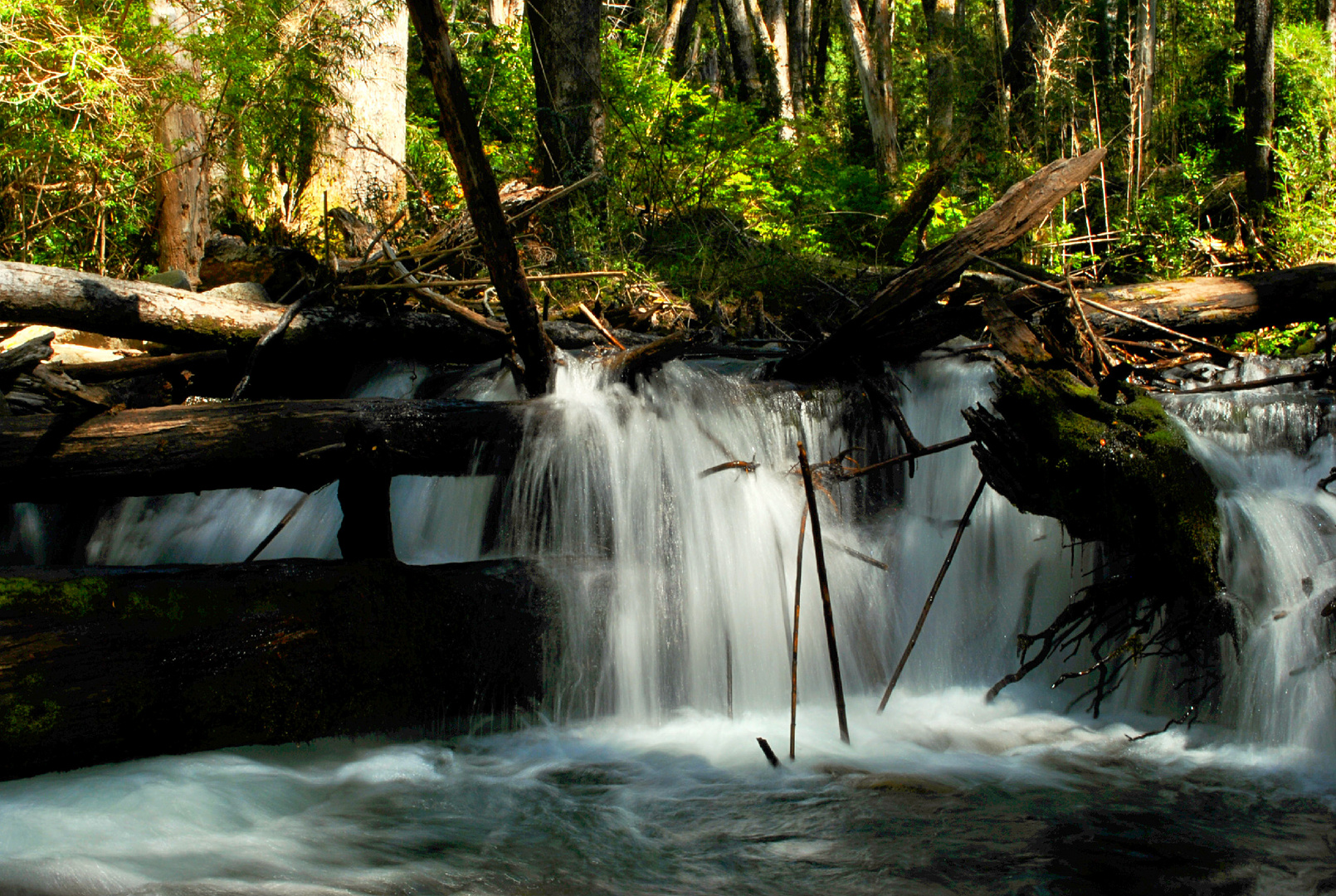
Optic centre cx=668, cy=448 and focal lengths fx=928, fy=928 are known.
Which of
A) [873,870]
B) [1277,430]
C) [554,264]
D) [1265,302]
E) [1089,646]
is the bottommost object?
[873,870]

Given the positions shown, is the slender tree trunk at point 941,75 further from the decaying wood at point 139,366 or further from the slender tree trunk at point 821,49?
the decaying wood at point 139,366

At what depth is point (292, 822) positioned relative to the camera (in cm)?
298

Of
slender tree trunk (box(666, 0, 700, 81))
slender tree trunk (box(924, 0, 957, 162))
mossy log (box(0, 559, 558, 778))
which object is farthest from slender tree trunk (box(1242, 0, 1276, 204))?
slender tree trunk (box(666, 0, 700, 81))

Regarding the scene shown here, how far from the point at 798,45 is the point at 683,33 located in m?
2.88

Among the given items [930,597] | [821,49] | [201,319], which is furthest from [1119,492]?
[821,49]

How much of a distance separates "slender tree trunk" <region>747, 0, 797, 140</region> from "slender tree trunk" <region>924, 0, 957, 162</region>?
3.95m

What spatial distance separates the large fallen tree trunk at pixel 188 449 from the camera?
385 centimetres

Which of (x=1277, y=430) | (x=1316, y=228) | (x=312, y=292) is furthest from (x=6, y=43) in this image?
(x=1316, y=228)

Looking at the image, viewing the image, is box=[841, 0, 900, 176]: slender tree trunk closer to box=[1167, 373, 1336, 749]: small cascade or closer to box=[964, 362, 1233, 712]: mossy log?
box=[1167, 373, 1336, 749]: small cascade

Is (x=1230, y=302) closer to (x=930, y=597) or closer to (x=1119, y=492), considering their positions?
(x=1119, y=492)

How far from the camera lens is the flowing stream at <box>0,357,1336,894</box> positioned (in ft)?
8.69

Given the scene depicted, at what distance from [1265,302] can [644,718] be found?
4975mm

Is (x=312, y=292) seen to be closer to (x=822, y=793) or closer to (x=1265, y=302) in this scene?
(x=822, y=793)

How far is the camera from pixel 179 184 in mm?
9500
